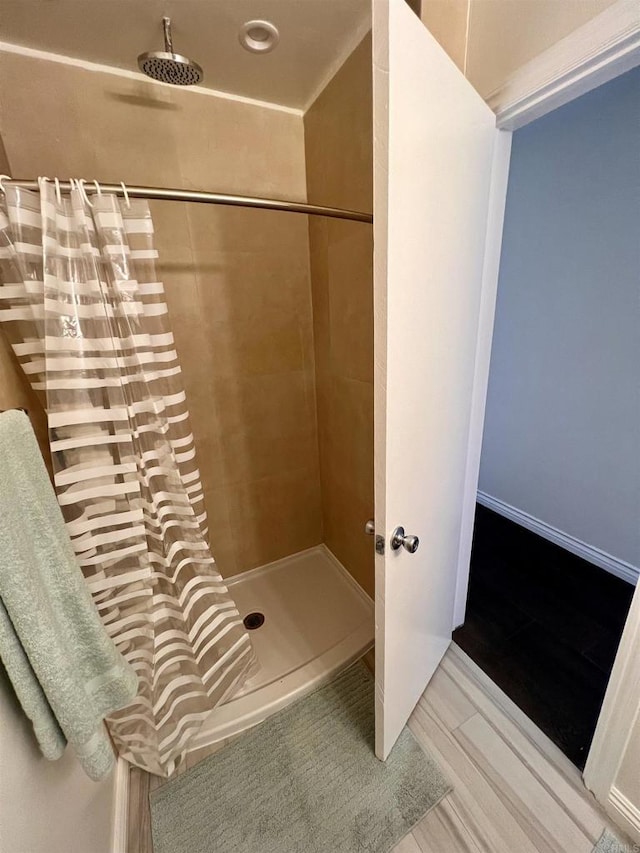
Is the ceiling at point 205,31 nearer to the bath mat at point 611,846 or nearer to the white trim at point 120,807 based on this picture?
→ the white trim at point 120,807

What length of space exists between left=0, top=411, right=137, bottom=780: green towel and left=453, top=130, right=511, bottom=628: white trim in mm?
1261

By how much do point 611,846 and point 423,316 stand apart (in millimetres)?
1536

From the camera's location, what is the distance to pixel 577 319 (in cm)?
182

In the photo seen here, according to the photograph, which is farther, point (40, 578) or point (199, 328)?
point (199, 328)

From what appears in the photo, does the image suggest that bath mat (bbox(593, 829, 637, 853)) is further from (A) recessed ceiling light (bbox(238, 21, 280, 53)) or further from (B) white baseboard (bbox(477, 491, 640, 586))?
(A) recessed ceiling light (bbox(238, 21, 280, 53))

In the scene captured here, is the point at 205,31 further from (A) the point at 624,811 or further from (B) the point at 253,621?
(A) the point at 624,811

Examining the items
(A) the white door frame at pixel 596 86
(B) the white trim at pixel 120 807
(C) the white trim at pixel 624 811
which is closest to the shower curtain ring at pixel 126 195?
(A) the white door frame at pixel 596 86

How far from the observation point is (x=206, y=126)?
4.69ft

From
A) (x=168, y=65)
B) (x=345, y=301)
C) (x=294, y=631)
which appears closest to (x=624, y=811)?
(x=294, y=631)

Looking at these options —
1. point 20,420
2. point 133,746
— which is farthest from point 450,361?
point 133,746

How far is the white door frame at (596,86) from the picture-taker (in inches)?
29.1

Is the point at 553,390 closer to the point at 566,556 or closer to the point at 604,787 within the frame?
the point at 566,556

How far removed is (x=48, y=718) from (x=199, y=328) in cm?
138

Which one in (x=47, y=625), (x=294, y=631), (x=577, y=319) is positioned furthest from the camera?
(x=577, y=319)
